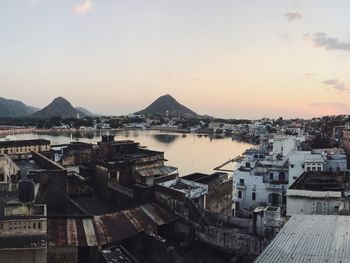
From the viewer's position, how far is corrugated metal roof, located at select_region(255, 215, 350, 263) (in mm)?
12039

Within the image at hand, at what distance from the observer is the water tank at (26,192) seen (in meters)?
14.1

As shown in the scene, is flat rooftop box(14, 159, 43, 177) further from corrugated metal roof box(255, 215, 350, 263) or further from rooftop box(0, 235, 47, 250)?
corrugated metal roof box(255, 215, 350, 263)

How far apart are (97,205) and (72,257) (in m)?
10.3

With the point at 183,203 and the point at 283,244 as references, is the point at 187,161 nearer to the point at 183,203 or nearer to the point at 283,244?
the point at 183,203

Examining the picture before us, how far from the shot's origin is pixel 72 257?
18.5 m

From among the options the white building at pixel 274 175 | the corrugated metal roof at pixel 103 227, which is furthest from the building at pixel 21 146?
the corrugated metal roof at pixel 103 227

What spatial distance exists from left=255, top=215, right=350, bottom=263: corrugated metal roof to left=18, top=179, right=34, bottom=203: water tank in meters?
7.57

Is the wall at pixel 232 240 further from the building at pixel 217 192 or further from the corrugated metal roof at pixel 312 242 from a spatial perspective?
the building at pixel 217 192

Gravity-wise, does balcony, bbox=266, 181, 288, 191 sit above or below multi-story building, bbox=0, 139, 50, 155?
below

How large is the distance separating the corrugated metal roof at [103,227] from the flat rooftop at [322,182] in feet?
26.9

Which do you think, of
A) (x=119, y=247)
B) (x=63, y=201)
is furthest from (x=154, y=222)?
(x=63, y=201)

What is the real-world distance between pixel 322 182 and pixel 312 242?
48.0 ft

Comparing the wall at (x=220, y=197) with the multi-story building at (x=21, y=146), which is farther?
the multi-story building at (x=21, y=146)

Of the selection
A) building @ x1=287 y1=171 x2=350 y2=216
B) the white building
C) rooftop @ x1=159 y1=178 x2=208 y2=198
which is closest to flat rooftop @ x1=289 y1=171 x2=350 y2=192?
building @ x1=287 y1=171 x2=350 y2=216
